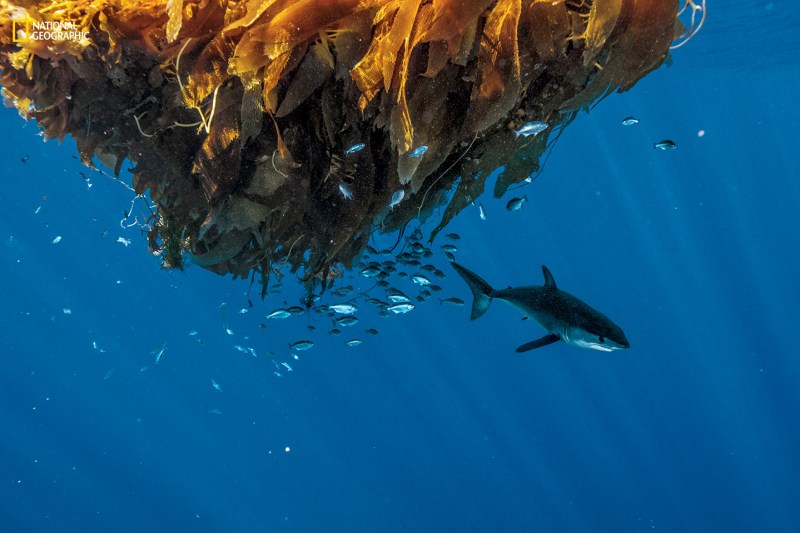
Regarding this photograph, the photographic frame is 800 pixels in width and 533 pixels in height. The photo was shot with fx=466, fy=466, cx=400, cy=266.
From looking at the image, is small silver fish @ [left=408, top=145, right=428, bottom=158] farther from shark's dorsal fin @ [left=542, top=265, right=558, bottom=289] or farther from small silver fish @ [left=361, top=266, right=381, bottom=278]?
small silver fish @ [left=361, top=266, right=381, bottom=278]

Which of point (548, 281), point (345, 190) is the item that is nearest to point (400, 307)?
point (548, 281)

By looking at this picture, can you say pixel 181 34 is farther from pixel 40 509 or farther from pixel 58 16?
pixel 40 509

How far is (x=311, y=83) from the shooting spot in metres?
2.08

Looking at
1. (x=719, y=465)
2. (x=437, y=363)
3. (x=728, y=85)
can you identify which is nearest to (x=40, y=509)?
(x=437, y=363)

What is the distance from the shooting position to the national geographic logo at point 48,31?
1985mm

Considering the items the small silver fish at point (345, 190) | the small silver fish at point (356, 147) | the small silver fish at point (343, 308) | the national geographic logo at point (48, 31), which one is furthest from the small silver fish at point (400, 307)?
the national geographic logo at point (48, 31)

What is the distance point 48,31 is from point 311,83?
1.13 m

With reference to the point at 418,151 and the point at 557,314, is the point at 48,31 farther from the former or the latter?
the point at 557,314

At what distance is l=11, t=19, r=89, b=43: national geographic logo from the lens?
1985 millimetres

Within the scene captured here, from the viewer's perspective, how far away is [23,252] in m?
29.0

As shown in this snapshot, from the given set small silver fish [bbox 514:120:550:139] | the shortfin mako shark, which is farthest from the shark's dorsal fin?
small silver fish [bbox 514:120:550:139]

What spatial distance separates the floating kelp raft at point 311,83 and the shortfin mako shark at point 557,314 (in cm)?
145

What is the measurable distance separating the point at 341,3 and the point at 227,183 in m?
1.09

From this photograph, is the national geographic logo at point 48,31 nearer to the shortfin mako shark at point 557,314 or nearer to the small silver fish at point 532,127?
the small silver fish at point 532,127
